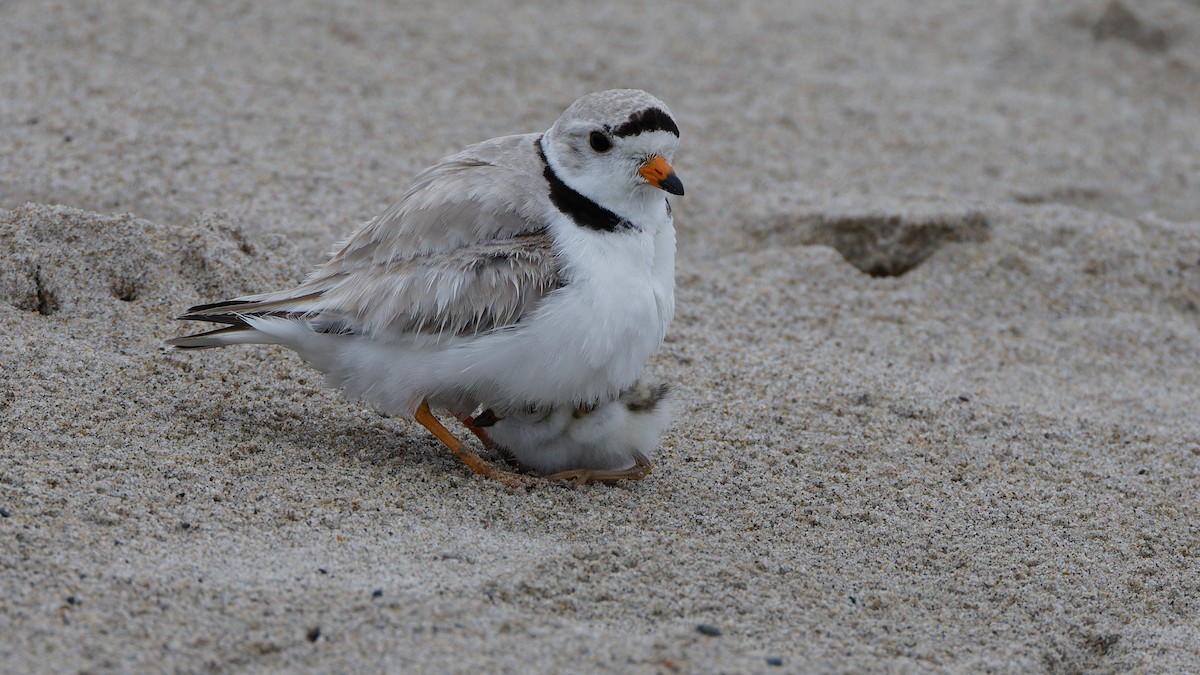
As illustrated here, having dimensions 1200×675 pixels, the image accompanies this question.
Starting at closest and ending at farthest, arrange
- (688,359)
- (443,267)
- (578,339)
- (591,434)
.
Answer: (578,339) → (443,267) → (591,434) → (688,359)

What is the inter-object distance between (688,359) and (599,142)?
1.07 m

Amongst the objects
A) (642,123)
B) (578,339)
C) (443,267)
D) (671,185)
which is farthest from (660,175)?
(443,267)

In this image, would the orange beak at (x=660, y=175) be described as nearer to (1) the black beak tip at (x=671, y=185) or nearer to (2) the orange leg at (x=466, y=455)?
(1) the black beak tip at (x=671, y=185)

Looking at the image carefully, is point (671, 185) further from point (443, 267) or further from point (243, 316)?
point (243, 316)

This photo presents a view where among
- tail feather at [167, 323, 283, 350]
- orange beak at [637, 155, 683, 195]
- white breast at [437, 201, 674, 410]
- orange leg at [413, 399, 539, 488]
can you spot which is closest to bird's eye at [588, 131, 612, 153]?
orange beak at [637, 155, 683, 195]

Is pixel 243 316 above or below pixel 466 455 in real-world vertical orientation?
above

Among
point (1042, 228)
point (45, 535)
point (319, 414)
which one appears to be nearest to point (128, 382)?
point (319, 414)

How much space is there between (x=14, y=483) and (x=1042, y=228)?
13.4 feet

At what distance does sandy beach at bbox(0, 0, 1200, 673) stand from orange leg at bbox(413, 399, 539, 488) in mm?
67

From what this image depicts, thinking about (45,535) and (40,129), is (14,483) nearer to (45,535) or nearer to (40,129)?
(45,535)

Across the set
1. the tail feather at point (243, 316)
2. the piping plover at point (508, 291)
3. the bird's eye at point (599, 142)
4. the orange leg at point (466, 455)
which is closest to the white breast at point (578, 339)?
the piping plover at point (508, 291)

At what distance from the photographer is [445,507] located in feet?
11.2

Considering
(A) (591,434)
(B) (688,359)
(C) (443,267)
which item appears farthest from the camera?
(B) (688,359)

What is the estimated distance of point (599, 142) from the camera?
12.1 feet
